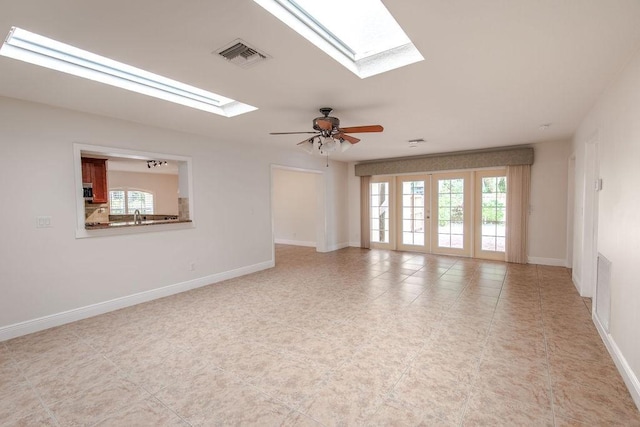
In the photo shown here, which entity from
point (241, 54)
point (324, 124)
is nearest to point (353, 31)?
point (241, 54)

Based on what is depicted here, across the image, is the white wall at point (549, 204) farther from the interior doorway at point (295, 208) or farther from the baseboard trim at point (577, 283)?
the interior doorway at point (295, 208)

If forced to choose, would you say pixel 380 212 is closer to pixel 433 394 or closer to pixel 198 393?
pixel 433 394

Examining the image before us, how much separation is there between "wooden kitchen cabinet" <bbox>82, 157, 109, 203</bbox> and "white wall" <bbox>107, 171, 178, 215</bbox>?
564cm

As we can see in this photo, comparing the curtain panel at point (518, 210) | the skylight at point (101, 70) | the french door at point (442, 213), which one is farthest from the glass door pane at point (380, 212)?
the skylight at point (101, 70)

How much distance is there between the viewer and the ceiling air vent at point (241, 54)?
2001 mm

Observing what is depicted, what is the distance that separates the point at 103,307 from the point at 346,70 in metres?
3.82

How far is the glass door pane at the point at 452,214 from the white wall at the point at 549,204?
1209 mm

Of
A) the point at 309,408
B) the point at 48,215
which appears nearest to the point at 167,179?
the point at 48,215

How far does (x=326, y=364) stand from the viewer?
2383 mm

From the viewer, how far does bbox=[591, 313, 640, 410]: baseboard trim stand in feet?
6.23

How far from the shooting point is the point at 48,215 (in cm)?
316

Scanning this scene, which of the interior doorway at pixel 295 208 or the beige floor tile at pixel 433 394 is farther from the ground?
the interior doorway at pixel 295 208

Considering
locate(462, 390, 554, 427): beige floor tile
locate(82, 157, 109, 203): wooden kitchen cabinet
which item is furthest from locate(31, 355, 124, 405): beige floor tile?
locate(82, 157, 109, 203): wooden kitchen cabinet

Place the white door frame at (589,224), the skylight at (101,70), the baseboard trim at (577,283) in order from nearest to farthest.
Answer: the skylight at (101,70), the white door frame at (589,224), the baseboard trim at (577,283)
